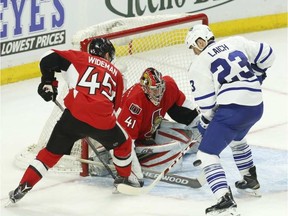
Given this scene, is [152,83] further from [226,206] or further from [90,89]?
[226,206]

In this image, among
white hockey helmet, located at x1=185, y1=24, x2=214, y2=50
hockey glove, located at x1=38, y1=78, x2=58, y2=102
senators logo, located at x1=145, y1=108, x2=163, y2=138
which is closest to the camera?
white hockey helmet, located at x1=185, y1=24, x2=214, y2=50

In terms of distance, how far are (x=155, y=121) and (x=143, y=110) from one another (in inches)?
5.2

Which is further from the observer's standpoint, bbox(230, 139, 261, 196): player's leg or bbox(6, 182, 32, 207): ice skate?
bbox(230, 139, 261, 196): player's leg

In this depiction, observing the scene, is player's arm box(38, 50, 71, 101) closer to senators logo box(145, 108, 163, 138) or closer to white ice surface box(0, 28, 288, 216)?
white ice surface box(0, 28, 288, 216)

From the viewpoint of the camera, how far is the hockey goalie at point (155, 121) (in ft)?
17.9

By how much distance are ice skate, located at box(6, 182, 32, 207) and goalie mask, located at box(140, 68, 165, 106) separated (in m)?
0.87

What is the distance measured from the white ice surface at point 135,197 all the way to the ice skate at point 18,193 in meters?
0.05

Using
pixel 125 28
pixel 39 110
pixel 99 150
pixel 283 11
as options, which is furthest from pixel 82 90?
pixel 283 11

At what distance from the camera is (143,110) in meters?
5.50

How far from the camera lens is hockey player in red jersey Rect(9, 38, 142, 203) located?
16.5 ft

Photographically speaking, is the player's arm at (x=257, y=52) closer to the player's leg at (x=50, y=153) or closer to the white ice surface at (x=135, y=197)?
the white ice surface at (x=135, y=197)

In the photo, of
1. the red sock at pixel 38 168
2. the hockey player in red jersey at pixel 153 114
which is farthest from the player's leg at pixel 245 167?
the red sock at pixel 38 168

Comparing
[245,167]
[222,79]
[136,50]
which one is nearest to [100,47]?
[222,79]

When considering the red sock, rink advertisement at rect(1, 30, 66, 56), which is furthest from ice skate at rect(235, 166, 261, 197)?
rink advertisement at rect(1, 30, 66, 56)
